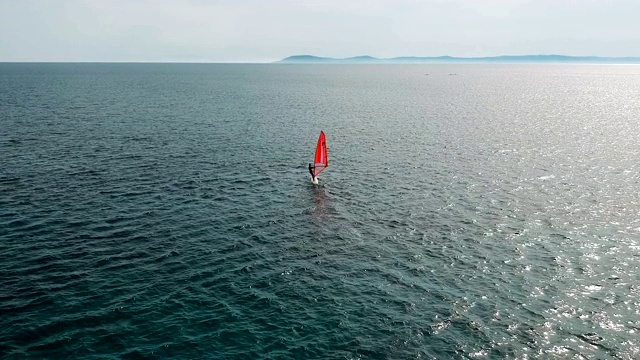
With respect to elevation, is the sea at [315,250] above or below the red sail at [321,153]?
below

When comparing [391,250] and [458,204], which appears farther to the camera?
[458,204]

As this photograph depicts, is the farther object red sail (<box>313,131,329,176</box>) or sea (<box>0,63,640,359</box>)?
red sail (<box>313,131,329,176</box>)

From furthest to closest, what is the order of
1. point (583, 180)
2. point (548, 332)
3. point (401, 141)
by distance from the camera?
point (401, 141), point (583, 180), point (548, 332)

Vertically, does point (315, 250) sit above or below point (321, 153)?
below

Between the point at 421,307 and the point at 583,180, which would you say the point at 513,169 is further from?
the point at 421,307

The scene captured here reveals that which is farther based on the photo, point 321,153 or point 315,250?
point 321,153

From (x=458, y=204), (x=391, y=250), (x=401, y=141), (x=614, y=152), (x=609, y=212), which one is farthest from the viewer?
(x=401, y=141)

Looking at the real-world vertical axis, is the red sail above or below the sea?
above

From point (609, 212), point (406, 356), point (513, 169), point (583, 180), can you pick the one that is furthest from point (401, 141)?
point (406, 356)
